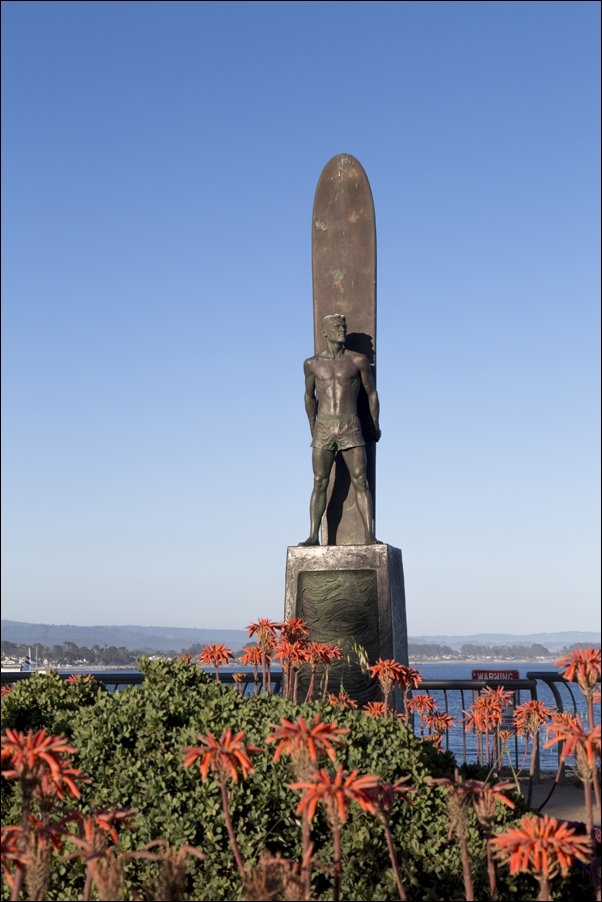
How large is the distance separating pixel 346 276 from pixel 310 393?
5.18ft

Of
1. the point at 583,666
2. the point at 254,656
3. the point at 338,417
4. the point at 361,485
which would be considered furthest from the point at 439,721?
the point at 338,417

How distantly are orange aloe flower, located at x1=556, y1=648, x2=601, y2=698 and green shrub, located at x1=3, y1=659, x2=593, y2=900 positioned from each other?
1.03m

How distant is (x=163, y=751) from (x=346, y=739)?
2.38 ft

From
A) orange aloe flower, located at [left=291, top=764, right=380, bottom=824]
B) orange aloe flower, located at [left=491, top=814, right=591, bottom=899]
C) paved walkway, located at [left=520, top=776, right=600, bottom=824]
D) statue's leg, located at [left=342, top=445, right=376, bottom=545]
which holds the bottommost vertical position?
paved walkway, located at [left=520, top=776, right=600, bottom=824]

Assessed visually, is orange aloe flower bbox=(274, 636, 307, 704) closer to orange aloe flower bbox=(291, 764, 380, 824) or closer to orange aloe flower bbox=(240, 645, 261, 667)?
orange aloe flower bbox=(240, 645, 261, 667)

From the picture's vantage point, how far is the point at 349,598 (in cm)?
849

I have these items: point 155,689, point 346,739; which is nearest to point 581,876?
point 346,739

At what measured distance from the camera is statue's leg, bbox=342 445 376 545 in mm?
9000

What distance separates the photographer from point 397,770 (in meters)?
3.60

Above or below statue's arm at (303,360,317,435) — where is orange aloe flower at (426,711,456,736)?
below

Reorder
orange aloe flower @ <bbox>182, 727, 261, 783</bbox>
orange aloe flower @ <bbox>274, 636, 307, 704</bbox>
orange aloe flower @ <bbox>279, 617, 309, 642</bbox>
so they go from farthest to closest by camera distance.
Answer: orange aloe flower @ <bbox>279, 617, 309, 642</bbox> < orange aloe flower @ <bbox>274, 636, 307, 704</bbox> < orange aloe flower @ <bbox>182, 727, 261, 783</bbox>

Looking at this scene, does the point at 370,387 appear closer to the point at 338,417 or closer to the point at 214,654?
the point at 338,417

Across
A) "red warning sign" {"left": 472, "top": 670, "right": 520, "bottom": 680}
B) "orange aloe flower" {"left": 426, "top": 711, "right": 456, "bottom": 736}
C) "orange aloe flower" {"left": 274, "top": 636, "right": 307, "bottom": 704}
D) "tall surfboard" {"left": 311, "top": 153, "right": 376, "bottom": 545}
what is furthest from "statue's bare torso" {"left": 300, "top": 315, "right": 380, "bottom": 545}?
"orange aloe flower" {"left": 274, "top": 636, "right": 307, "bottom": 704}

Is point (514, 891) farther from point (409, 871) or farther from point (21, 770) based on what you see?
point (21, 770)
